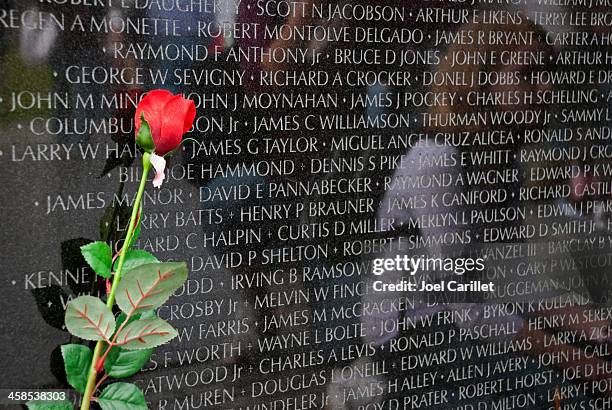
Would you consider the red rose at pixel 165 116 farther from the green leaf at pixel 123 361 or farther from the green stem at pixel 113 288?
the green leaf at pixel 123 361

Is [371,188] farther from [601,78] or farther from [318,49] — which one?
[601,78]

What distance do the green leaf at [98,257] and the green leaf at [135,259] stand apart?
25 millimetres

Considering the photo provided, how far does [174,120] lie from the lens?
96cm

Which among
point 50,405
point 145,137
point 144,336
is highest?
point 145,137

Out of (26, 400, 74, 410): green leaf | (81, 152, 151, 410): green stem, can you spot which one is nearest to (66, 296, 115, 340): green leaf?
(81, 152, 151, 410): green stem

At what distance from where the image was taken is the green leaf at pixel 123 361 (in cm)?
103

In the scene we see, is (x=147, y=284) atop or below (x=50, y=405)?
atop

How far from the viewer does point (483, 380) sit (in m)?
1.43

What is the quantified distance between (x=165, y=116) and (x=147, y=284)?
0.63ft

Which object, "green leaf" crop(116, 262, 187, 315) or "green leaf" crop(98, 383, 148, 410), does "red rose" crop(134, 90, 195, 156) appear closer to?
"green leaf" crop(116, 262, 187, 315)

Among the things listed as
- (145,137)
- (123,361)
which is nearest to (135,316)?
(123,361)

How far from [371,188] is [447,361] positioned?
0.33 m

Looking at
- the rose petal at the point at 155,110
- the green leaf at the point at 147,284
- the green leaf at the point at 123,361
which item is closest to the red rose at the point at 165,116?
the rose petal at the point at 155,110

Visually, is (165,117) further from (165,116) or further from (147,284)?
(147,284)
